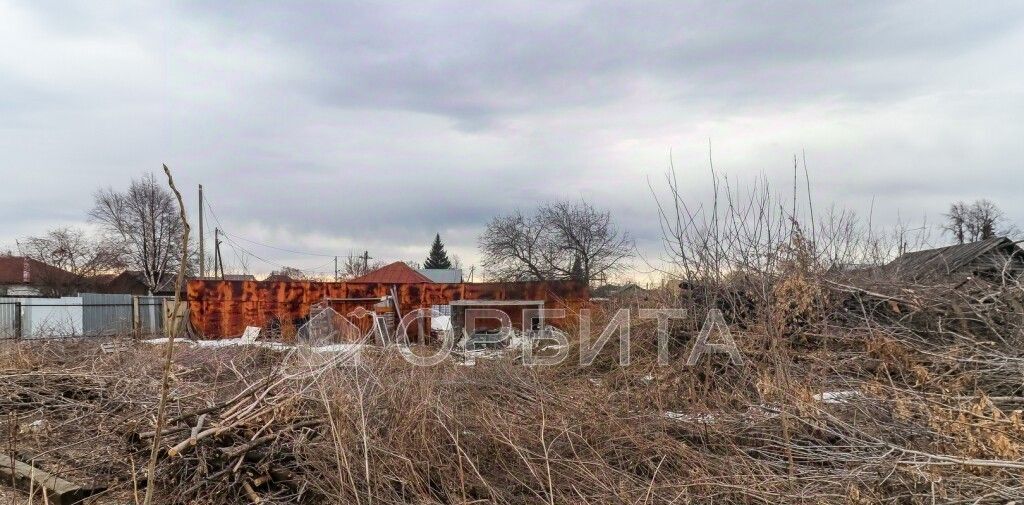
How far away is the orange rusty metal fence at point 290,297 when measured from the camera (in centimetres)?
1423

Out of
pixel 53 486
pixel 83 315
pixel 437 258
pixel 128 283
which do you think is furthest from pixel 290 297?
pixel 437 258

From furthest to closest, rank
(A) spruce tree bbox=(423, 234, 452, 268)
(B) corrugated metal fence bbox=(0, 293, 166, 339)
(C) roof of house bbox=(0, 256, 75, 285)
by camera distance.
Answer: (A) spruce tree bbox=(423, 234, 452, 268), (C) roof of house bbox=(0, 256, 75, 285), (B) corrugated metal fence bbox=(0, 293, 166, 339)

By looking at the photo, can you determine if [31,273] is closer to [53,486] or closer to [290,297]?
[290,297]

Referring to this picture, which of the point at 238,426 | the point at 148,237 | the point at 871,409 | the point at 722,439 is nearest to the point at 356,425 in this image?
the point at 238,426

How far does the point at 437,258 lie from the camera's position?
7162cm

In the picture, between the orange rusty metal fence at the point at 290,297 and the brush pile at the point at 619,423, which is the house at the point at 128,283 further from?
the brush pile at the point at 619,423

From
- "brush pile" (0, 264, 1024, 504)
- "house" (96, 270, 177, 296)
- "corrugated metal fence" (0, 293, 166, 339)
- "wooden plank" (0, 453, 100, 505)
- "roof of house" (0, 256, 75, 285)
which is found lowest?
"wooden plank" (0, 453, 100, 505)

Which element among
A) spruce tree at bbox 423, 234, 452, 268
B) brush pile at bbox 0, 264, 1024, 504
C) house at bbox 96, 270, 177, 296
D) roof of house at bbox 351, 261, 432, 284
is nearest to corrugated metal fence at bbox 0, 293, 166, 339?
brush pile at bbox 0, 264, 1024, 504

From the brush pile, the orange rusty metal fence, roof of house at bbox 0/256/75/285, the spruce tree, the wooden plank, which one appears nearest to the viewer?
the brush pile

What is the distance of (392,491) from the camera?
358 centimetres

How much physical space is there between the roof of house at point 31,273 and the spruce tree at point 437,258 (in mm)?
35515

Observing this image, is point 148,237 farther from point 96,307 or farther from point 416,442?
point 416,442

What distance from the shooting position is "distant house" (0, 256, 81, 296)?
38.7m

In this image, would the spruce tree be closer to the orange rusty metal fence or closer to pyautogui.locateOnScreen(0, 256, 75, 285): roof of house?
pyautogui.locateOnScreen(0, 256, 75, 285): roof of house
